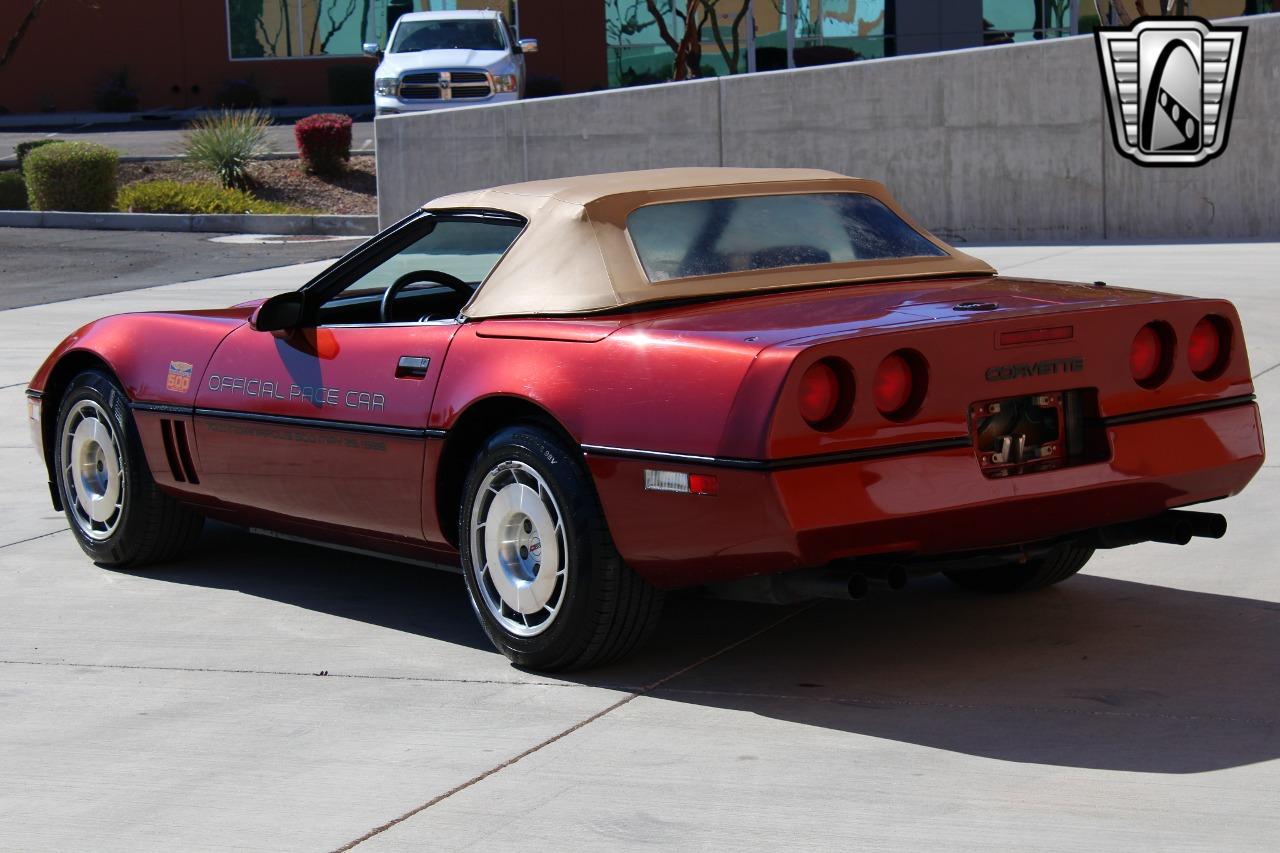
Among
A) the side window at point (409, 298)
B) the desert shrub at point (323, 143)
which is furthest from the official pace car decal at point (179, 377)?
the desert shrub at point (323, 143)

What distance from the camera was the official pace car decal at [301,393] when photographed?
563cm

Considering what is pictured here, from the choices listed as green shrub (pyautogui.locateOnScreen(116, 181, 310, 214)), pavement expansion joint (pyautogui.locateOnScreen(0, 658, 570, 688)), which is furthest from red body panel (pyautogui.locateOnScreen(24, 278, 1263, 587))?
green shrub (pyautogui.locateOnScreen(116, 181, 310, 214))

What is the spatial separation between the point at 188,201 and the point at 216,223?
1.69m

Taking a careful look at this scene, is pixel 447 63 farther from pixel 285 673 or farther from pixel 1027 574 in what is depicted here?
pixel 285 673

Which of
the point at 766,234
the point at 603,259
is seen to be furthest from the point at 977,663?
the point at 603,259

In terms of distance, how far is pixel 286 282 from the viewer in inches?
644

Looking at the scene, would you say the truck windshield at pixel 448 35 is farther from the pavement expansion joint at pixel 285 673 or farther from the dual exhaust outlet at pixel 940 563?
the dual exhaust outlet at pixel 940 563

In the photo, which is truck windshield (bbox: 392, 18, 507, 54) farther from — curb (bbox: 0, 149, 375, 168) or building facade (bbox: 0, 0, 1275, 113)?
building facade (bbox: 0, 0, 1275, 113)

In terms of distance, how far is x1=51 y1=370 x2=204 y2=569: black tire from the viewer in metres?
6.59

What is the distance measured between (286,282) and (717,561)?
12197 millimetres

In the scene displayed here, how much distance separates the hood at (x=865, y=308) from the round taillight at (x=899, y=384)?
98 millimetres

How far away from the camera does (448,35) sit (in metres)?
26.6

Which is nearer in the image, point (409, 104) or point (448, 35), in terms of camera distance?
point (409, 104)

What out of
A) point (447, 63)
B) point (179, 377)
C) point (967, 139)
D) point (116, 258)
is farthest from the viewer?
point (447, 63)
